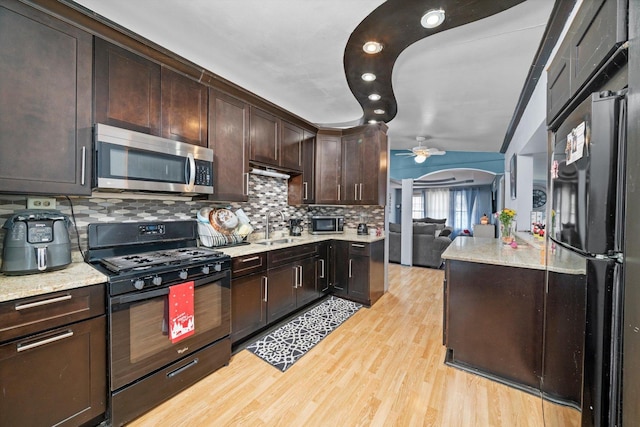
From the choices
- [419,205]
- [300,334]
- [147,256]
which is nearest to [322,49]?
[147,256]

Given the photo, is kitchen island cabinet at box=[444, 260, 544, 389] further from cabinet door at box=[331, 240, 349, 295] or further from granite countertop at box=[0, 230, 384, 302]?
granite countertop at box=[0, 230, 384, 302]

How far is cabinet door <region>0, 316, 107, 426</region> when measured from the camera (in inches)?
45.8

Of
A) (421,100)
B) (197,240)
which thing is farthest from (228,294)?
(421,100)

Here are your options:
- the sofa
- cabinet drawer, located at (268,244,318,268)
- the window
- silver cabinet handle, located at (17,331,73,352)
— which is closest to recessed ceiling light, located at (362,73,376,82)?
cabinet drawer, located at (268,244,318,268)

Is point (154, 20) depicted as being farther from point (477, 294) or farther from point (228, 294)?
point (477, 294)

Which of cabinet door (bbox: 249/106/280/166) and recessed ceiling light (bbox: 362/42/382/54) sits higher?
recessed ceiling light (bbox: 362/42/382/54)

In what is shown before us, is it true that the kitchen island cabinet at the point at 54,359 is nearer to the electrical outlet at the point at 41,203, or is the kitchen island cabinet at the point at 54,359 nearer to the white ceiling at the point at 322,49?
the electrical outlet at the point at 41,203

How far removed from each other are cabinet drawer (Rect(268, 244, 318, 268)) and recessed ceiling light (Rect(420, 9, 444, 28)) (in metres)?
2.19

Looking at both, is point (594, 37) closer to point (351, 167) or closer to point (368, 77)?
point (368, 77)

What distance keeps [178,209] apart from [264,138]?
1.15 m

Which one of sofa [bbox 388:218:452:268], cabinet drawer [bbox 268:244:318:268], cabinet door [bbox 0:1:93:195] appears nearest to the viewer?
cabinet door [bbox 0:1:93:195]

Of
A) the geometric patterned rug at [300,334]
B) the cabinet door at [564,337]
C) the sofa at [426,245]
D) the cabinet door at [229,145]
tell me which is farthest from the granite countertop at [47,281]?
the sofa at [426,245]

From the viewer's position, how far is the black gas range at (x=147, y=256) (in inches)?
60.6

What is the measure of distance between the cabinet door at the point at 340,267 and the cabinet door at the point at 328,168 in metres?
0.68
